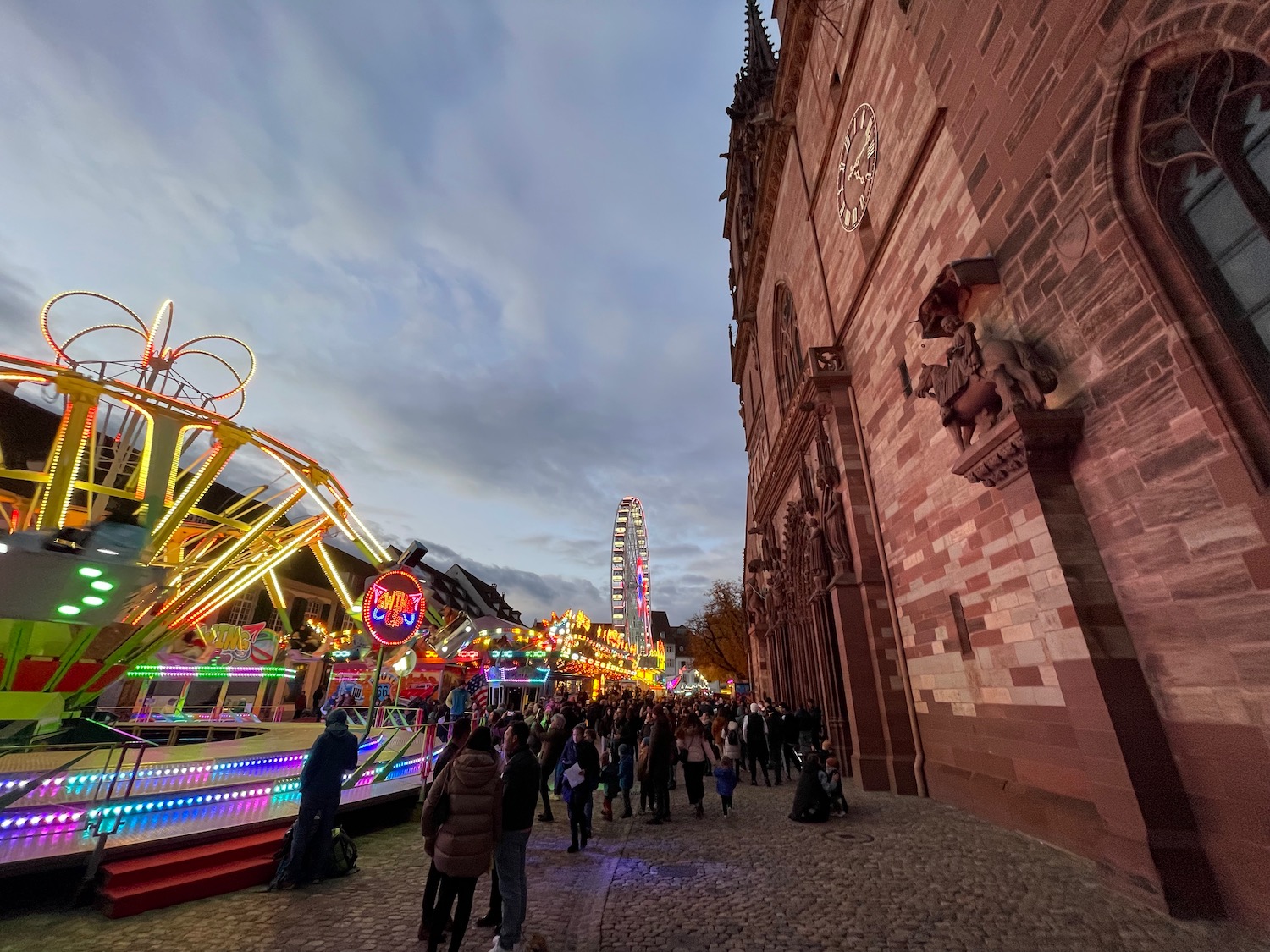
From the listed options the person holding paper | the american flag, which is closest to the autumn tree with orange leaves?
the american flag

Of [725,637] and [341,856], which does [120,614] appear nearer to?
[341,856]

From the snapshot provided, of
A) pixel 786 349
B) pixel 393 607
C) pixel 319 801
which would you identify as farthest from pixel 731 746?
pixel 786 349

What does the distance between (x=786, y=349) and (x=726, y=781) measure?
15795 millimetres

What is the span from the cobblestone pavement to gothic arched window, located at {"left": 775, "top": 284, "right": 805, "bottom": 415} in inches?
545

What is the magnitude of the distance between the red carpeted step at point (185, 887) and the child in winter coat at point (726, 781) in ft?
21.3

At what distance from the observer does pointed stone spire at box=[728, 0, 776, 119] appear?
2656 centimetres

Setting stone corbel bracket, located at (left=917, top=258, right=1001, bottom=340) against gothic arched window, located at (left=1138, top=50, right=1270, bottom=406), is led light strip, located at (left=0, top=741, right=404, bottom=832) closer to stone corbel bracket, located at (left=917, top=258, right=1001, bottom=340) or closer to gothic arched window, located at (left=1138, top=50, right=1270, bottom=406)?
stone corbel bracket, located at (left=917, top=258, right=1001, bottom=340)

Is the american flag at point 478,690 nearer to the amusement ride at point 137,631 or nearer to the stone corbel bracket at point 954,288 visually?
the amusement ride at point 137,631

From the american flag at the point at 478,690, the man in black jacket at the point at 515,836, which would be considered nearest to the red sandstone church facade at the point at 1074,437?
the man in black jacket at the point at 515,836

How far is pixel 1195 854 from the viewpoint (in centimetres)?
448

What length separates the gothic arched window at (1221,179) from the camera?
14.4 ft

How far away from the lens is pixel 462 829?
4008mm

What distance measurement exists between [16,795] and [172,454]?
760 cm

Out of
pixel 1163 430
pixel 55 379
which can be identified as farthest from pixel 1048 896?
pixel 55 379
